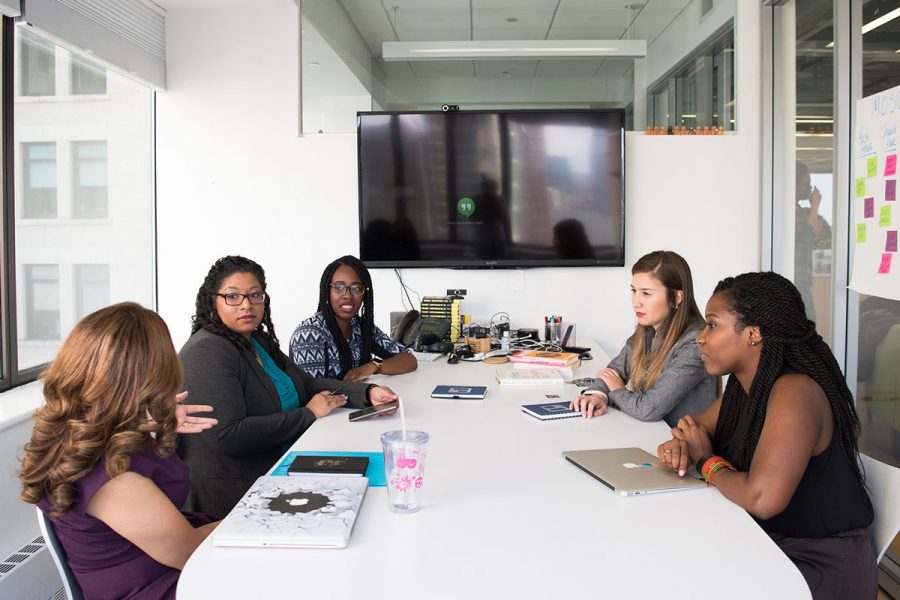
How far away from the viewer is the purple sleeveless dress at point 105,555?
4.19 feet

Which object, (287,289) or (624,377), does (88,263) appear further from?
(624,377)

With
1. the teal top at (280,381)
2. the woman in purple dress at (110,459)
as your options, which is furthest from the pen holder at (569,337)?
the woman in purple dress at (110,459)

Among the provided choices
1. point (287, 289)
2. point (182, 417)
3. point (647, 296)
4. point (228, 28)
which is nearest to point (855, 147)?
point (647, 296)

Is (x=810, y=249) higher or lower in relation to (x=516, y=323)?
higher

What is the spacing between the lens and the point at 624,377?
8.58ft

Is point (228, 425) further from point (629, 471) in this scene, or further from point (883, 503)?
point (883, 503)

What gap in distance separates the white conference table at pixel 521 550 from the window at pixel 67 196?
2042mm

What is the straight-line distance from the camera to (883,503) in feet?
4.89

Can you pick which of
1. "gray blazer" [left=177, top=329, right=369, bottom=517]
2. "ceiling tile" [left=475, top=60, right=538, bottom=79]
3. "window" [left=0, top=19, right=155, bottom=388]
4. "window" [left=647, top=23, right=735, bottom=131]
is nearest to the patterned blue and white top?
"gray blazer" [left=177, top=329, right=369, bottom=517]

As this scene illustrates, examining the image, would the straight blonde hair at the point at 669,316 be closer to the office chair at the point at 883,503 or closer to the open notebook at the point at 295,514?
the office chair at the point at 883,503

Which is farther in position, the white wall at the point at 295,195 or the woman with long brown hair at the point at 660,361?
the white wall at the point at 295,195

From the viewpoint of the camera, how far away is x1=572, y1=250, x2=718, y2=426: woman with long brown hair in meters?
2.13

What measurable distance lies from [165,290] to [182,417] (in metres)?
2.84

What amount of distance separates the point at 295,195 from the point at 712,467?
3.28 m
